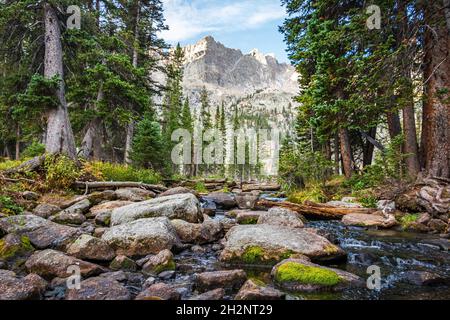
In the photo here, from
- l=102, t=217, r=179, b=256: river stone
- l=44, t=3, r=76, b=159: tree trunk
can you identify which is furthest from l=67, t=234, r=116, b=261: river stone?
l=44, t=3, r=76, b=159: tree trunk

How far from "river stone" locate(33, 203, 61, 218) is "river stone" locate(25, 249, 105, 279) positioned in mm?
3536


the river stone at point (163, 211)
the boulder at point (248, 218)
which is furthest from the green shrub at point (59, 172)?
the boulder at point (248, 218)

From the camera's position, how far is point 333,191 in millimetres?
13195

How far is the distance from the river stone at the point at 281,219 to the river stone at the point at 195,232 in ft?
4.57

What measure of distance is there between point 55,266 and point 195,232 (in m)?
2.77

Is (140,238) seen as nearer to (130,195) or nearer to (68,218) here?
(68,218)

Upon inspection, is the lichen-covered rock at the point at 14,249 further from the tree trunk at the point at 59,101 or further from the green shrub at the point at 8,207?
the tree trunk at the point at 59,101

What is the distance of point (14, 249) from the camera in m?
4.75

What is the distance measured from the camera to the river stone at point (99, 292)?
327 cm

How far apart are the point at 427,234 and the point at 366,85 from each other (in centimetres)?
414

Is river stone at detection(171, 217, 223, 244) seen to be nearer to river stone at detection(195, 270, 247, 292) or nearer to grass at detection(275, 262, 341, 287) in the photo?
river stone at detection(195, 270, 247, 292)
